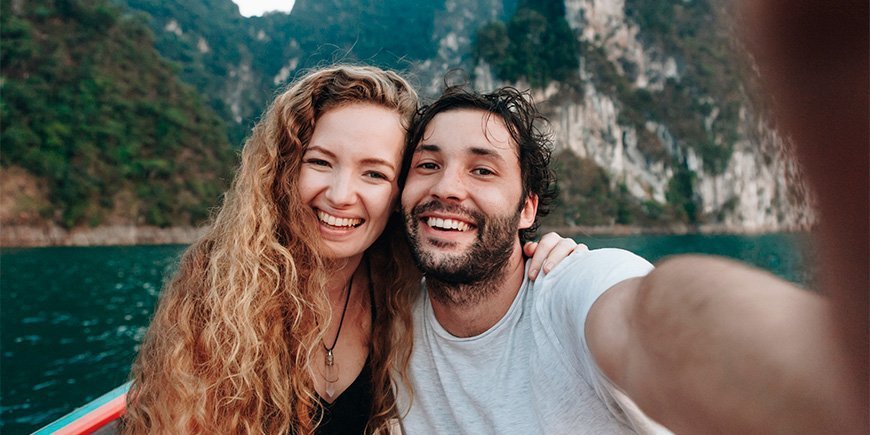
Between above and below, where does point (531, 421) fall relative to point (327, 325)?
below

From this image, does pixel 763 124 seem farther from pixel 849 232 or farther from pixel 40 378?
pixel 40 378

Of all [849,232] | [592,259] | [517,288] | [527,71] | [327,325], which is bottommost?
[327,325]

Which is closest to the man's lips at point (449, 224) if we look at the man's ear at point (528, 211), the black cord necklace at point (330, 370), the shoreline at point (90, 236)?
the man's ear at point (528, 211)

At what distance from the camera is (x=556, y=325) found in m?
1.74

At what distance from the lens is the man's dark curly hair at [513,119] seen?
2.36 m

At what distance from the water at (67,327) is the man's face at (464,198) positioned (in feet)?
3.26

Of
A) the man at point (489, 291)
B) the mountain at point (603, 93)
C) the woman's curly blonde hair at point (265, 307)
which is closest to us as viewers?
the man at point (489, 291)

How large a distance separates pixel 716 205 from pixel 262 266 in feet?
276

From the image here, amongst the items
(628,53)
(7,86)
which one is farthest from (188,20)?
(628,53)

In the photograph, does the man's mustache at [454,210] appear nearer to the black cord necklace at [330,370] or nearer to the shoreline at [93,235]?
the black cord necklace at [330,370]

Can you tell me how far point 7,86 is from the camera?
144ft

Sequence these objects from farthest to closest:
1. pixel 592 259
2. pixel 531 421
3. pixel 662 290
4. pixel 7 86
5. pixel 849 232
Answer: pixel 7 86
pixel 531 421
pixel 592 259
pixel 662 290
pixel 849 232

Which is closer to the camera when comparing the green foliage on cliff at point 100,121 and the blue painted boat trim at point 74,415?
the blue painted boat trim at point 74,415

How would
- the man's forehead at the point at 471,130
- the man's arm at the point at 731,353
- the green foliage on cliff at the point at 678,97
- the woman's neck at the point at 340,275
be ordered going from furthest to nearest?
the green foliage on cliff at the point at 678,97, the woman's neck at the point at 340,275, the man's forehead at the point at 471,130, the man's arm at the point at 731,353
